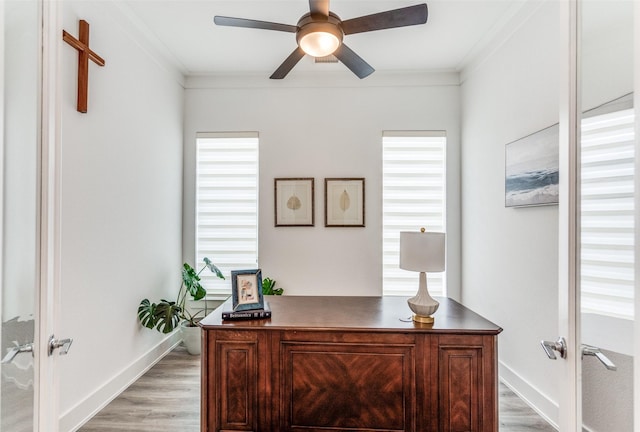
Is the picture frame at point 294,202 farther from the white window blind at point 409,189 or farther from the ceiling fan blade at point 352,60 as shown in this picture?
the ceiling fan blade at point 352,60

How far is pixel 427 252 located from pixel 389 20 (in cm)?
131

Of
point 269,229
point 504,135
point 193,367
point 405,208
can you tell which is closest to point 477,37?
point 504,135

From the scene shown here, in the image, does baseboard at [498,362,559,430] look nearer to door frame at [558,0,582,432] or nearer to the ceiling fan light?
door frame at [558,0,582,432]

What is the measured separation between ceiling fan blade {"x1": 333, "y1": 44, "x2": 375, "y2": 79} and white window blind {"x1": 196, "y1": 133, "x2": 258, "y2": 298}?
1.62 m

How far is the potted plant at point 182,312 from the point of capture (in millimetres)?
2977

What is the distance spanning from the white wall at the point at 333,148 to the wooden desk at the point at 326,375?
6.17 feet

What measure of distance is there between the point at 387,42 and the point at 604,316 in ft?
9.28

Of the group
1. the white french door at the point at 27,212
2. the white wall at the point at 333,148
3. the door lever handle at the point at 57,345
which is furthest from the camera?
the white wall at the point at 333,148

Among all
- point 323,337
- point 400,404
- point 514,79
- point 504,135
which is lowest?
point 400,404

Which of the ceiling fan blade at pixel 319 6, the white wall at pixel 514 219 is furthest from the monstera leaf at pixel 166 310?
the white wall at pixel 514 219

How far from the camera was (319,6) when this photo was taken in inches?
73.4

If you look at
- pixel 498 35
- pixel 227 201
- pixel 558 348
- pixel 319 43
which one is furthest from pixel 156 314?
pixel 498 35

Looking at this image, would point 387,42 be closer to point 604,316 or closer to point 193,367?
point 604,316

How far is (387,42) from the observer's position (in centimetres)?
313
